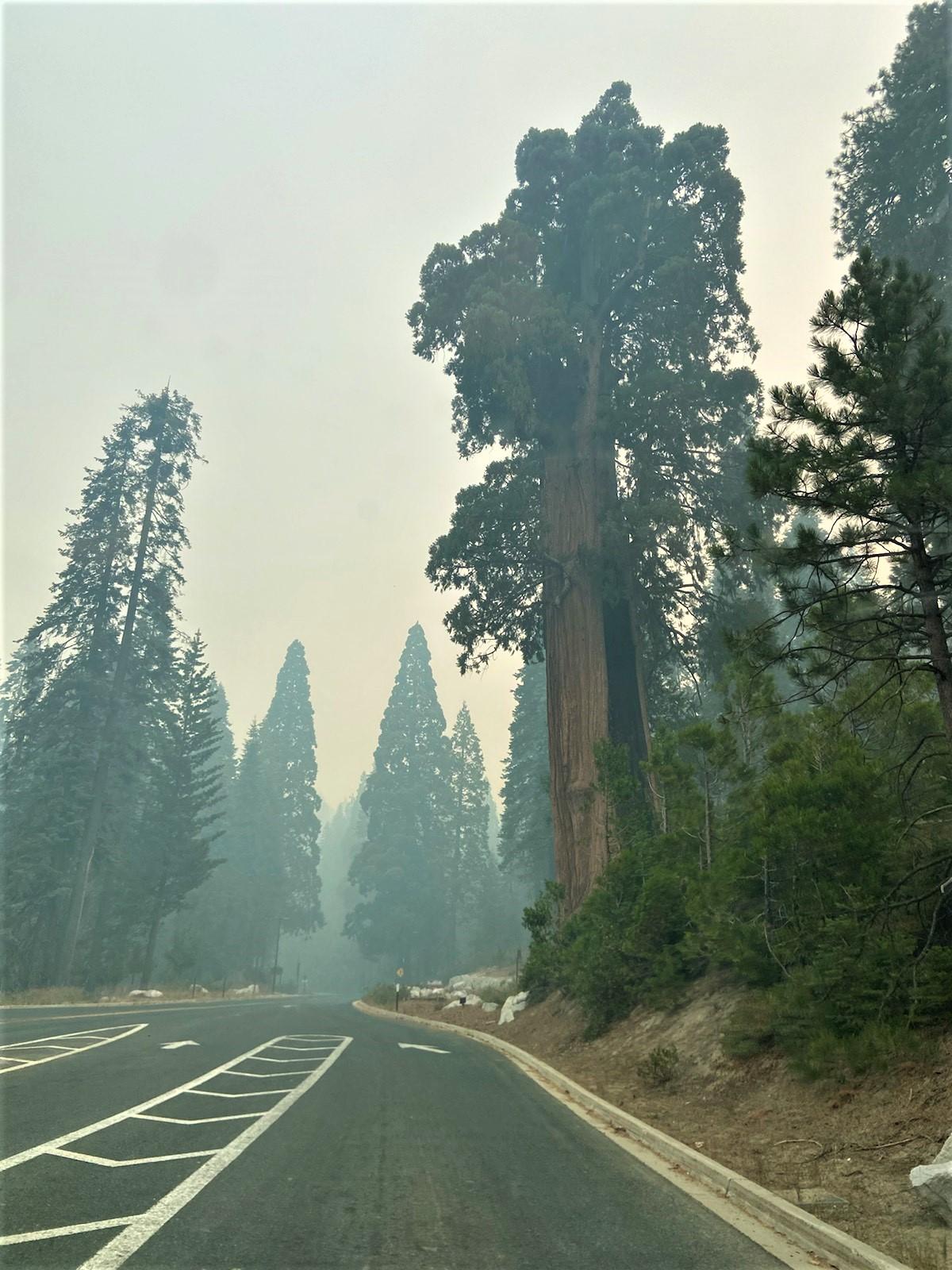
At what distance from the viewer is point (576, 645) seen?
74.1ft

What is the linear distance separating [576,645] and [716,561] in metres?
12.5

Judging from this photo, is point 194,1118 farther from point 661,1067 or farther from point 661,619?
point 661,619

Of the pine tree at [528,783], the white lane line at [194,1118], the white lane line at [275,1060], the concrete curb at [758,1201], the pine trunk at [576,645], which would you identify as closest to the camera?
the concrete curb at [758,1201]

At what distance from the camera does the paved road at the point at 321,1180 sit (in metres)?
4.45

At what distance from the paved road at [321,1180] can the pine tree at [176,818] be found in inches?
1518

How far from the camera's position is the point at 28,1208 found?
15.8 ft

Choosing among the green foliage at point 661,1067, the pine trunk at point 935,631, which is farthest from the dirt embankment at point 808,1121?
the pine trunk at point 935,631

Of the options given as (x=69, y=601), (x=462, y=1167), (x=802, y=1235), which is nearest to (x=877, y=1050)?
(x=802, y=1235)

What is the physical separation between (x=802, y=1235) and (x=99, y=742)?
112 ft

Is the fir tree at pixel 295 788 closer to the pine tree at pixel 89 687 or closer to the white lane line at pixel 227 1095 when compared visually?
the pine tree at pixel 89 687

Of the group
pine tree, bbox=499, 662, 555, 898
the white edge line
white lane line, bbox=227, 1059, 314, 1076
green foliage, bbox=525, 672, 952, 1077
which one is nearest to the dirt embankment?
green foliage, bbox=525, 672, 952, 1077

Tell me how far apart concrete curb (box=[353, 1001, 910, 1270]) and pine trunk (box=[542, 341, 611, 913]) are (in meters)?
10.4

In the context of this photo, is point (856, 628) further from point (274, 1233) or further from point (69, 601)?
point (69, 601)

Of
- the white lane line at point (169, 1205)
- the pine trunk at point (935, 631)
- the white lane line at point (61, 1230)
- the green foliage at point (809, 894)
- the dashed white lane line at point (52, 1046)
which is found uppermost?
the pine trunk at point (935, 631)
